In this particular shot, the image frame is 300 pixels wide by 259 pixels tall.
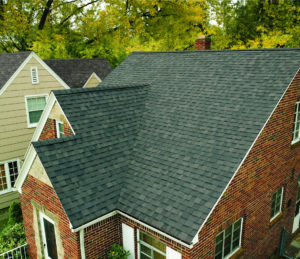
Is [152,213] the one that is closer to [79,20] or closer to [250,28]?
[250,28]

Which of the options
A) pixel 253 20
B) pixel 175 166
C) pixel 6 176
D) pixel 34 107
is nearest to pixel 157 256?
pixel 175 166

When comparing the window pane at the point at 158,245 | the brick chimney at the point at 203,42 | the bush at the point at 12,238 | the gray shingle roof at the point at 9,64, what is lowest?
the bush at the point at 12,238

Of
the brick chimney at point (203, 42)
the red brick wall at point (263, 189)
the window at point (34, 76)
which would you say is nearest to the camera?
the red brick wall at point (263, 189)

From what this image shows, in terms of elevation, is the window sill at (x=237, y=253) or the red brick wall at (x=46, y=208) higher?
the red brick wall at (x=46, y=208)

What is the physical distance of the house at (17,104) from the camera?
14797 mm

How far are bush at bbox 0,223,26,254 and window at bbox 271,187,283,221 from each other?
9.76 m

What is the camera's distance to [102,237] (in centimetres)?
802

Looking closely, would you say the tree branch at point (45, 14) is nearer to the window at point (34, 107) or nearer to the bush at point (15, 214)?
the window at point (34, 107)

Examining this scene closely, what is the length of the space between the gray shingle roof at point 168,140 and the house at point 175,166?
35mm

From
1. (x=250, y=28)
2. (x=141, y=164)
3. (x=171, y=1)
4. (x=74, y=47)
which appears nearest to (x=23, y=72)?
(x=141, y=164)

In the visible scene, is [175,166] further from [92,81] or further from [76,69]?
[76,69]

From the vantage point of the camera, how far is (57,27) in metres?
26.0

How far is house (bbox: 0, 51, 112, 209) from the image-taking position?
583 inches

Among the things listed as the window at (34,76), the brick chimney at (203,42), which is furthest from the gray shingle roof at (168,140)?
the window at (34,76)
